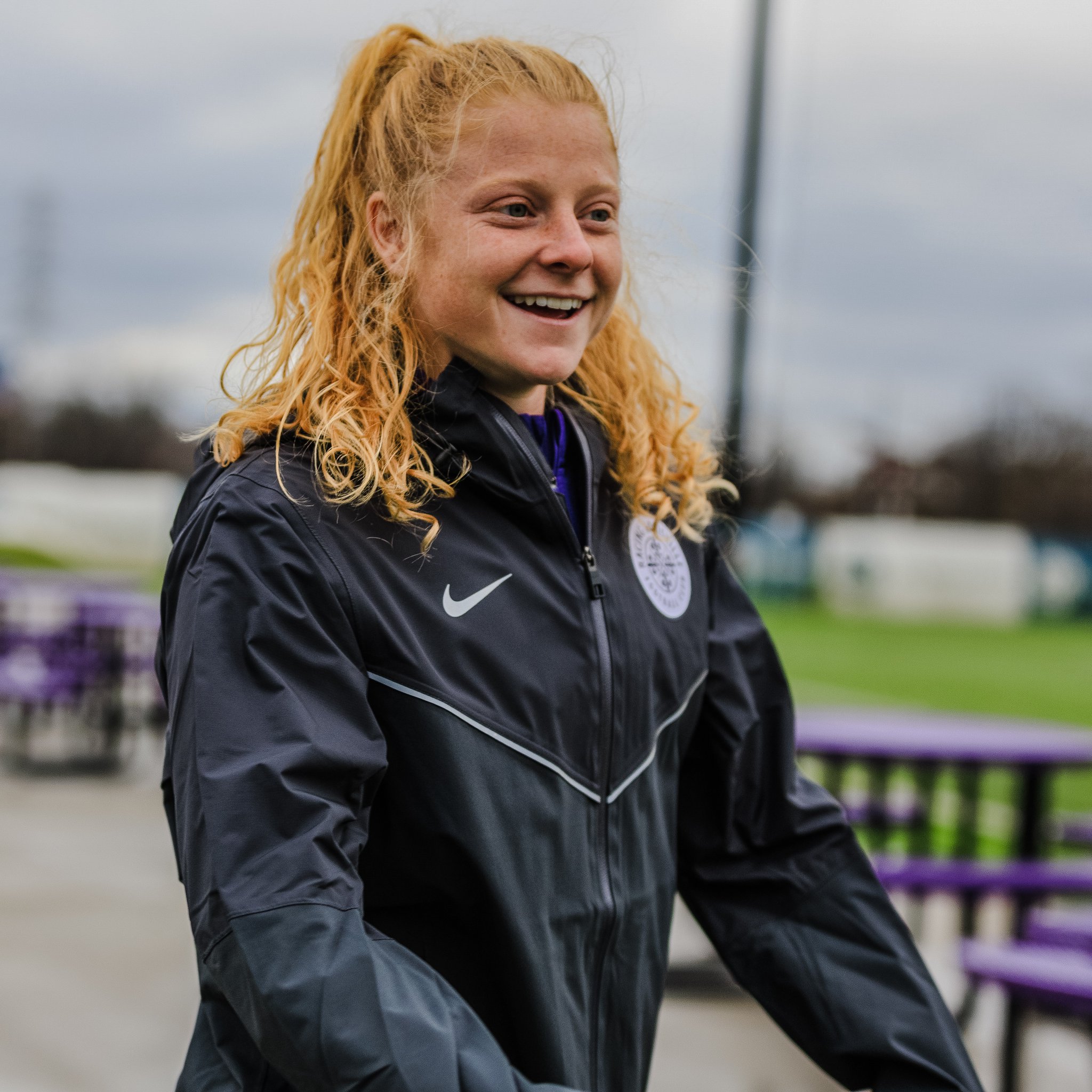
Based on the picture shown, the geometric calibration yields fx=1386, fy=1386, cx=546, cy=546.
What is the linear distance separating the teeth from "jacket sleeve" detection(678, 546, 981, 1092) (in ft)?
1.57

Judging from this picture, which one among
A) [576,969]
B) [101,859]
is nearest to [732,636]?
[576,969]

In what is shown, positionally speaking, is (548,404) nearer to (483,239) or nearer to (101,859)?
(483,239)

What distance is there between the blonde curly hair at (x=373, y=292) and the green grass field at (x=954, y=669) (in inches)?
269

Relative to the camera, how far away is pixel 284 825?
1208 mm

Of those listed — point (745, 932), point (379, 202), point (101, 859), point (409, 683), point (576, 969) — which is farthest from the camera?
point (101, 859)

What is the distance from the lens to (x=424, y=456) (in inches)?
58.9

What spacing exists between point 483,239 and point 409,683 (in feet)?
1.61

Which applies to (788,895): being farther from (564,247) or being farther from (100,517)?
(100,517)

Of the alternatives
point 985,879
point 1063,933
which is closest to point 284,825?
point 1063,933

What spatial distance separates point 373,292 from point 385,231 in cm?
7

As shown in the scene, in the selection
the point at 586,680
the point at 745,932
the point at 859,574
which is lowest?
the point at 859,574

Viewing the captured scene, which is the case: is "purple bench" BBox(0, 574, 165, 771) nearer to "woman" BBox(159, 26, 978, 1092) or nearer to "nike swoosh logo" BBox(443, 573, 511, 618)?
"woman" BBox(159, 26, 978, 1092)

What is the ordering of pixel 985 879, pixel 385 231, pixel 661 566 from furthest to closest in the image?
pixel 985 879 → pixel 661 566 → pixel 385 231

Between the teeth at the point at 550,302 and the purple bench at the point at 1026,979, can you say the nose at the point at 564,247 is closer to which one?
the teeth at the point at 550,302
